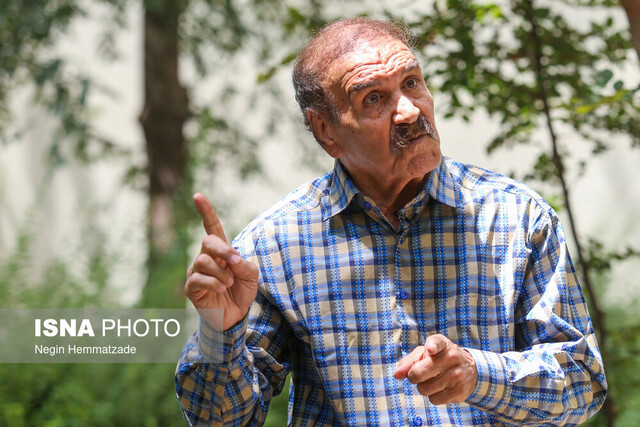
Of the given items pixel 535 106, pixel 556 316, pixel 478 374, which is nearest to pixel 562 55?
pixel 535 106

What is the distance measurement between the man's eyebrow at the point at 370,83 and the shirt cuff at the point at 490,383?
60 centimetres

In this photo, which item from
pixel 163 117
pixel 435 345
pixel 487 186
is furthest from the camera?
pixel 163 117

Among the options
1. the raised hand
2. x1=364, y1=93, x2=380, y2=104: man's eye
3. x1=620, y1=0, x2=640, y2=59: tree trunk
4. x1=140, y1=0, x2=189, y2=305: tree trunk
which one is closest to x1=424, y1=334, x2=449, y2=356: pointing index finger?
the raised hand

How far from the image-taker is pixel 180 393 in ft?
5.10

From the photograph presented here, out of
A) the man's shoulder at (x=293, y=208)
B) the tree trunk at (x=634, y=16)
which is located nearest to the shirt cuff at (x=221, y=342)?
the man's shoulder at (x=293, y=208)

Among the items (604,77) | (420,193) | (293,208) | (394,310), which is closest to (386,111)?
(420,193)

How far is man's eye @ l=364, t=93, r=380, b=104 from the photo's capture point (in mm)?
1624

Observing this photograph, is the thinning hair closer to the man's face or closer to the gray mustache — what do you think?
the man's face

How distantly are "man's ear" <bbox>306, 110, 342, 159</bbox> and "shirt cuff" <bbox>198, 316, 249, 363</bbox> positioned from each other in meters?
0.49

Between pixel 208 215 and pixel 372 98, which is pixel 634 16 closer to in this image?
pixel 372 98

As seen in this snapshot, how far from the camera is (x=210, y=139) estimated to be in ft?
17.7

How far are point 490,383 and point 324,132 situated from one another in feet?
2.30

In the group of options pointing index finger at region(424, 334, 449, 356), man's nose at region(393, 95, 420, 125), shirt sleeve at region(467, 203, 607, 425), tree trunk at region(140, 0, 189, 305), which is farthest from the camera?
tree trunk at region(140, 0, 189, 305)

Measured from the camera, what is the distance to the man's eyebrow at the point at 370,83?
1.60 metres
